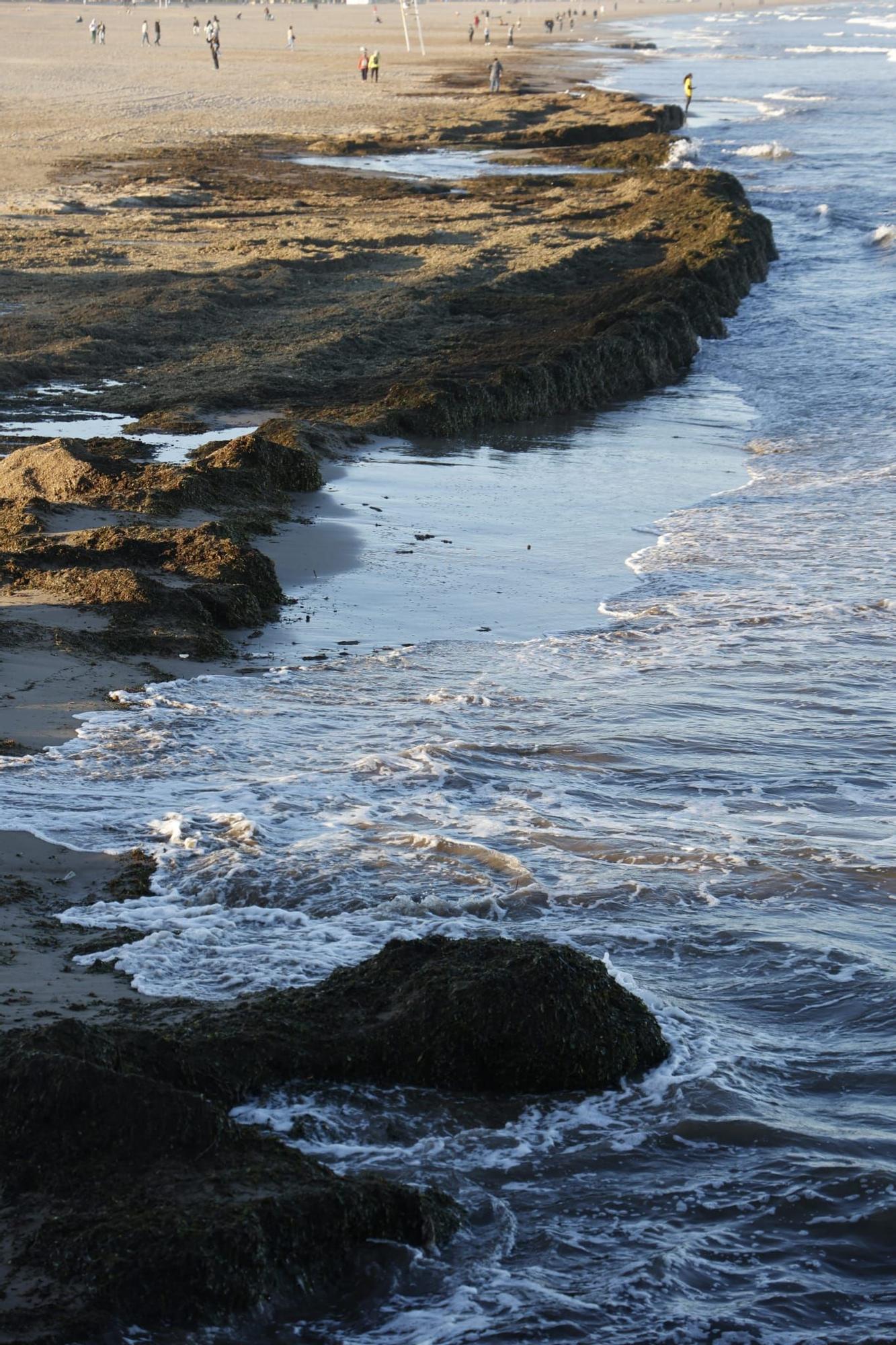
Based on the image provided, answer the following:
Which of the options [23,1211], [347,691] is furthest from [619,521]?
[23,1211]

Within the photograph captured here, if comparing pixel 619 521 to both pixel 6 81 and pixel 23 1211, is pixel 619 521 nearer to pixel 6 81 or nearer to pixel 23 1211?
pixel 23 1211

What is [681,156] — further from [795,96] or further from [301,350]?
[795,96]

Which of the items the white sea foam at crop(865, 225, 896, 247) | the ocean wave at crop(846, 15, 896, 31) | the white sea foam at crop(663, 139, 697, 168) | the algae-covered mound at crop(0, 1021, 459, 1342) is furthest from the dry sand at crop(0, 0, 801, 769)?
the ocean wave at crop(846, 15, 896, 31)

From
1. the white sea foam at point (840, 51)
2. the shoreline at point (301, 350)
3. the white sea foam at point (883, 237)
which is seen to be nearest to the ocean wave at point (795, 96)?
the white sea foam at point (840, 51)

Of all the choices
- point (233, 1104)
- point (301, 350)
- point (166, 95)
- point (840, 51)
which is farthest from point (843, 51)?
point (233, 1104)

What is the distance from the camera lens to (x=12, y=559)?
7.96 m

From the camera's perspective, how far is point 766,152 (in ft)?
120

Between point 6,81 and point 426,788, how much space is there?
45.0 meters

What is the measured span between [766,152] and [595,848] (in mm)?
35413

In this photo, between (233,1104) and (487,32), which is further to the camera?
(487,32)

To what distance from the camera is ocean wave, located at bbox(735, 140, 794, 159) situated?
36.2 metres

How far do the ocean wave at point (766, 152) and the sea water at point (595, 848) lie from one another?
90.7 feet

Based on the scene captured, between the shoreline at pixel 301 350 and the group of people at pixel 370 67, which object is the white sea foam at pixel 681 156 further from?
the group of people at pixel 370 67

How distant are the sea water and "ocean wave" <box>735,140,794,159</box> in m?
27.6
